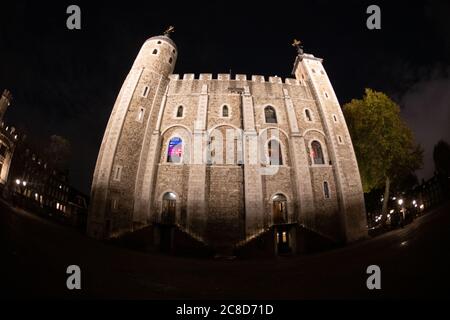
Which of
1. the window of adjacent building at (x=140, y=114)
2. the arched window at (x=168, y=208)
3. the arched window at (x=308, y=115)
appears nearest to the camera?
the arched window at (x=168, y=208)

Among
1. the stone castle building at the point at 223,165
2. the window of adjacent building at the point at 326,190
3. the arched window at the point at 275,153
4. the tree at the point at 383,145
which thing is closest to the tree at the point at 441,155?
the tree at the point at 383,145

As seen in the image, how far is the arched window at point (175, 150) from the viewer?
2033 centimetres

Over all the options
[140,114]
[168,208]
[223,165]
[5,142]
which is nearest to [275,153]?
[223,165]

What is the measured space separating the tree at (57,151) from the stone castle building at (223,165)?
18.2 metres

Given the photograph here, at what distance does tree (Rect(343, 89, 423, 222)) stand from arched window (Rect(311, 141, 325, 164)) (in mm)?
3654

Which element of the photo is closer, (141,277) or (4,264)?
(4,264)

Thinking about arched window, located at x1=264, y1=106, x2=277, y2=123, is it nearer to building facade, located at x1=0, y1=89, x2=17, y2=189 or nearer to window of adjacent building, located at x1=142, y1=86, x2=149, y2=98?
window of adjacent building, located at x1=142, y1=86, x2=149, y2=98

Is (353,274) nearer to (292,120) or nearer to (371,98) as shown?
(292,120)

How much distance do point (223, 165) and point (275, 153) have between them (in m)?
4.69

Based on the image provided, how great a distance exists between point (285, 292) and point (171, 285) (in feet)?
9.89

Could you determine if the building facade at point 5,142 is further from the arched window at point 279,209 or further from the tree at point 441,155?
the tree at point 441,155

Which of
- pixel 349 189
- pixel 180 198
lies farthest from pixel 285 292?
pixel 349 189

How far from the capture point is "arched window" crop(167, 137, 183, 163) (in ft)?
66.7

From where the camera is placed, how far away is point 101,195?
16734 mm
